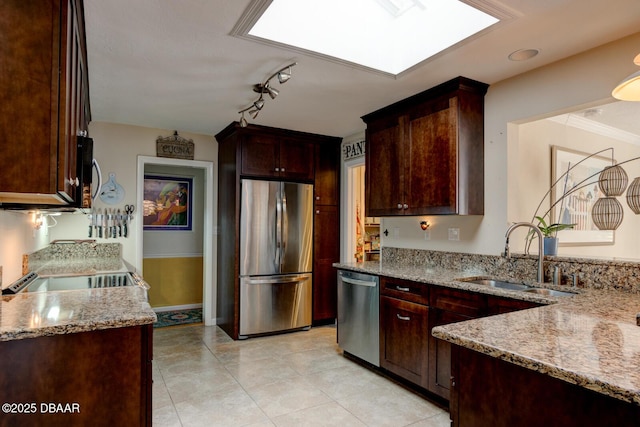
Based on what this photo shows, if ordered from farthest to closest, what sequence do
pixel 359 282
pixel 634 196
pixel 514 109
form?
pixel 359 282 < pixel 634 196 < pixel 514 109

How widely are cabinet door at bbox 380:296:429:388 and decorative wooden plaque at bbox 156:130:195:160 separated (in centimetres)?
289

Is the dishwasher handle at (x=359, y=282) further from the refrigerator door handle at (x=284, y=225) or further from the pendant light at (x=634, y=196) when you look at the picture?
the pendant light at (x=634, y=196)

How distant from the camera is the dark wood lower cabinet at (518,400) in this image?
992 mm

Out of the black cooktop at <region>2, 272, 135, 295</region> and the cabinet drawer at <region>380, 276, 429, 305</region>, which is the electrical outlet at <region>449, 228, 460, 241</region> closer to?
the cabinet drawer at <region>380, 276, 429, 305</region>

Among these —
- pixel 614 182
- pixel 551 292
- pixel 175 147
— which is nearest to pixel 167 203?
pixel 175 147

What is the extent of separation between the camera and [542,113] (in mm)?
2580

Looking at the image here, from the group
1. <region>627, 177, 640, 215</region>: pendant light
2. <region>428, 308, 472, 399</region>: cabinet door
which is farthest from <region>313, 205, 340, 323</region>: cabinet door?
<region>627, 177, 640, 215</region>: pendant light

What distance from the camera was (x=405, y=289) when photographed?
2.80m

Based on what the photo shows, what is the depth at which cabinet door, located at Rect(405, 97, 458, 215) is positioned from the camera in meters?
2.80

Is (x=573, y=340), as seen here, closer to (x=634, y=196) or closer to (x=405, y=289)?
(x=405, y=289)

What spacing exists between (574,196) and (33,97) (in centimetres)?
436

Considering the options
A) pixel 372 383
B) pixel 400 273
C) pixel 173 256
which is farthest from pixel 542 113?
pixel 173 256

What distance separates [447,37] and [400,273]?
166 cm

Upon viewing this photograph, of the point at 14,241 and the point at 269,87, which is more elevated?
the point at 269,87
